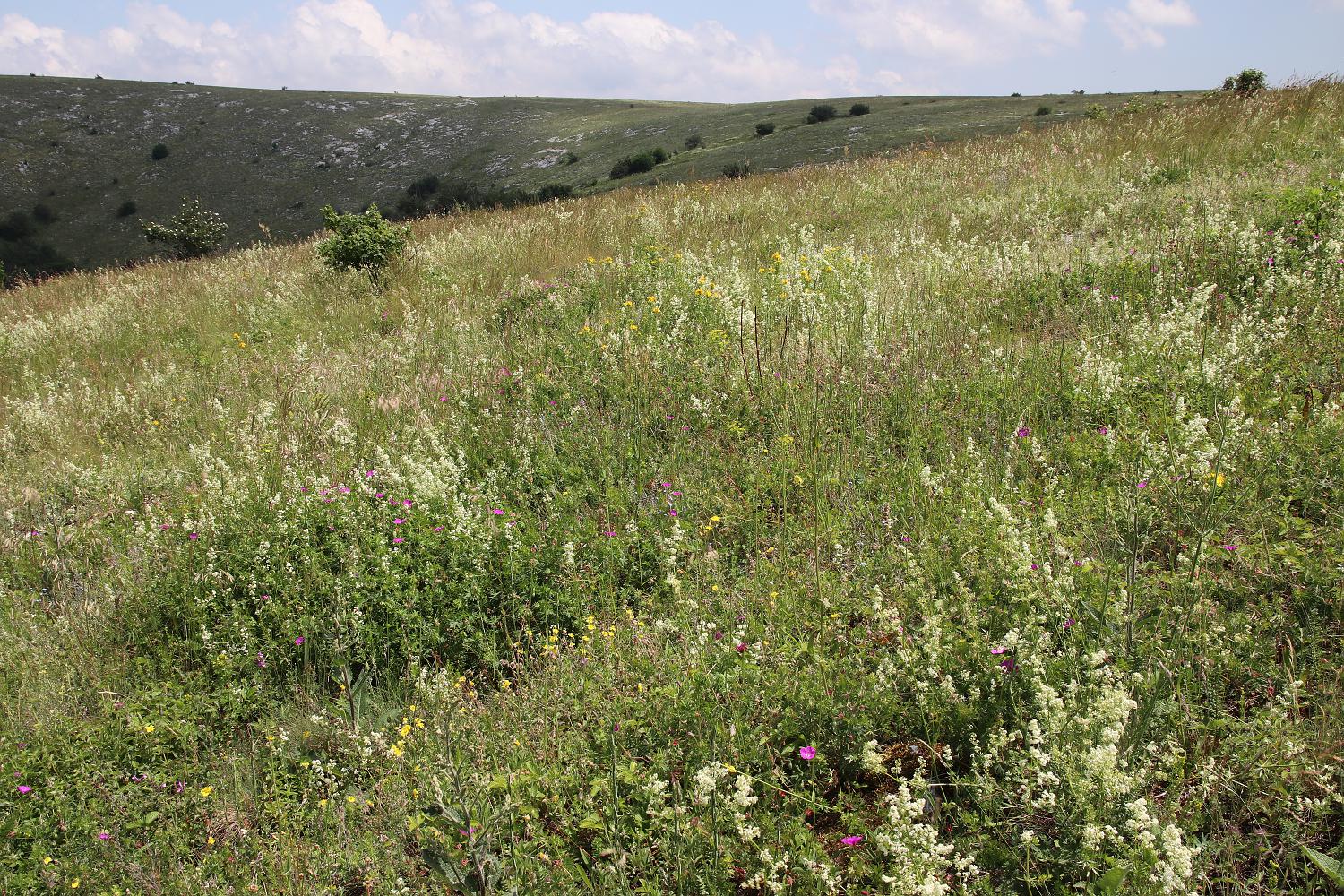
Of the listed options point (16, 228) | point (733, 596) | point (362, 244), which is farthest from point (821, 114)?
point (16, 228)

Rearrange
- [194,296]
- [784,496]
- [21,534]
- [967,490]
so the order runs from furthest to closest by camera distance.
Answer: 1. [194,296]
2. [21,534]
3. [784,496]
4. [967,490]

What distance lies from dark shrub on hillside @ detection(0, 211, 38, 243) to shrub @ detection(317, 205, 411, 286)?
242ft

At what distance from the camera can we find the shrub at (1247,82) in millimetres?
13039

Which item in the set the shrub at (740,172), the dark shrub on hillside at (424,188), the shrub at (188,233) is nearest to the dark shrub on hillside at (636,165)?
the dark shrub on hillside at (424,188)

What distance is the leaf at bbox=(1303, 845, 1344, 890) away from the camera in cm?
162

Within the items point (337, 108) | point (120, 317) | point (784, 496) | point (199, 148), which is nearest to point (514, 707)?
point (784, 496)

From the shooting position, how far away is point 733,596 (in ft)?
9.73

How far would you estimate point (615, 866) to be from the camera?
1.95 metres

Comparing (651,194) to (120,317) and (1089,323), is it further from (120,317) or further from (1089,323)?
(1089,323)

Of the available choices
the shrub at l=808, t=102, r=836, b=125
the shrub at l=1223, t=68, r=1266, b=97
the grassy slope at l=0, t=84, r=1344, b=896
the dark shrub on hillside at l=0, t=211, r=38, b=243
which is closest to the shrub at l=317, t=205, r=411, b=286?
the grassy slope at l=0, t=84, r=1344, b=896

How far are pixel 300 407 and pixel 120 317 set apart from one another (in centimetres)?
630

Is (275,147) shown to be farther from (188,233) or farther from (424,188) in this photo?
(188,233)

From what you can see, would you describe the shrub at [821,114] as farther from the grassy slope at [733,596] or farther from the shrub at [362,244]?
the grassy slope at [733,596]

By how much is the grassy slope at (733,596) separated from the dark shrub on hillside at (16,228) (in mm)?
76327
